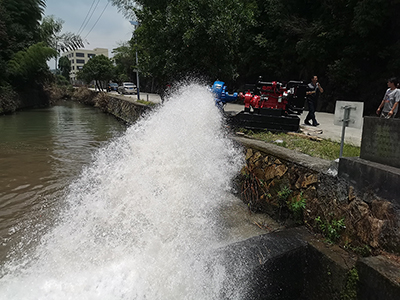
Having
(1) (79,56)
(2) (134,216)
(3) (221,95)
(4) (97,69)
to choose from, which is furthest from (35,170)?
(1) (79,56)

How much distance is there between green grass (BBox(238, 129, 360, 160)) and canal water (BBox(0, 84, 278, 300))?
0.76m

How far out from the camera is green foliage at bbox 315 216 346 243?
3.64m

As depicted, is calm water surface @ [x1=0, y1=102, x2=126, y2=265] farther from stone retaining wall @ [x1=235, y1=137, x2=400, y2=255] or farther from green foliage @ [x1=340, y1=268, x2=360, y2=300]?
green foliage @ [x1=340, y1=268, x2=360, y2=300]

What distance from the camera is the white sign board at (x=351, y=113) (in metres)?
3.92

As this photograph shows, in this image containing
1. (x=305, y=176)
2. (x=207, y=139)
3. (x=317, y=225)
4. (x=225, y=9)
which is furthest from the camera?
(x=225, y=9)

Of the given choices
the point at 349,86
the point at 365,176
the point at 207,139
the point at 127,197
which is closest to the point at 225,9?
the point at 207,139

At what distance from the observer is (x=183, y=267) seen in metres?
3.45

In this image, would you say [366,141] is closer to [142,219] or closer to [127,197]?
[142,219]

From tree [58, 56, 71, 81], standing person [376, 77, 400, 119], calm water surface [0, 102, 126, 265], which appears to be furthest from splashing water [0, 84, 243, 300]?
tree [58, 56, 71, 81]

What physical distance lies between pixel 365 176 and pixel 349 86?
12172 millimetres

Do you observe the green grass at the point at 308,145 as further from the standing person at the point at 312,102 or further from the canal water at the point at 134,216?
the standing person at the point at 312,102

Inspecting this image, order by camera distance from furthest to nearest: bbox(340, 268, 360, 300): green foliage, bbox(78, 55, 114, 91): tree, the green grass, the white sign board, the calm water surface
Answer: bbox(78, 55, 114, 91): tree
the calm water surface
the green grass
the white sign board
bbox(340, 268, 360, 300): green foliage

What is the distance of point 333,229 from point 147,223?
277cm

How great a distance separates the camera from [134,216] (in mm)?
4961
